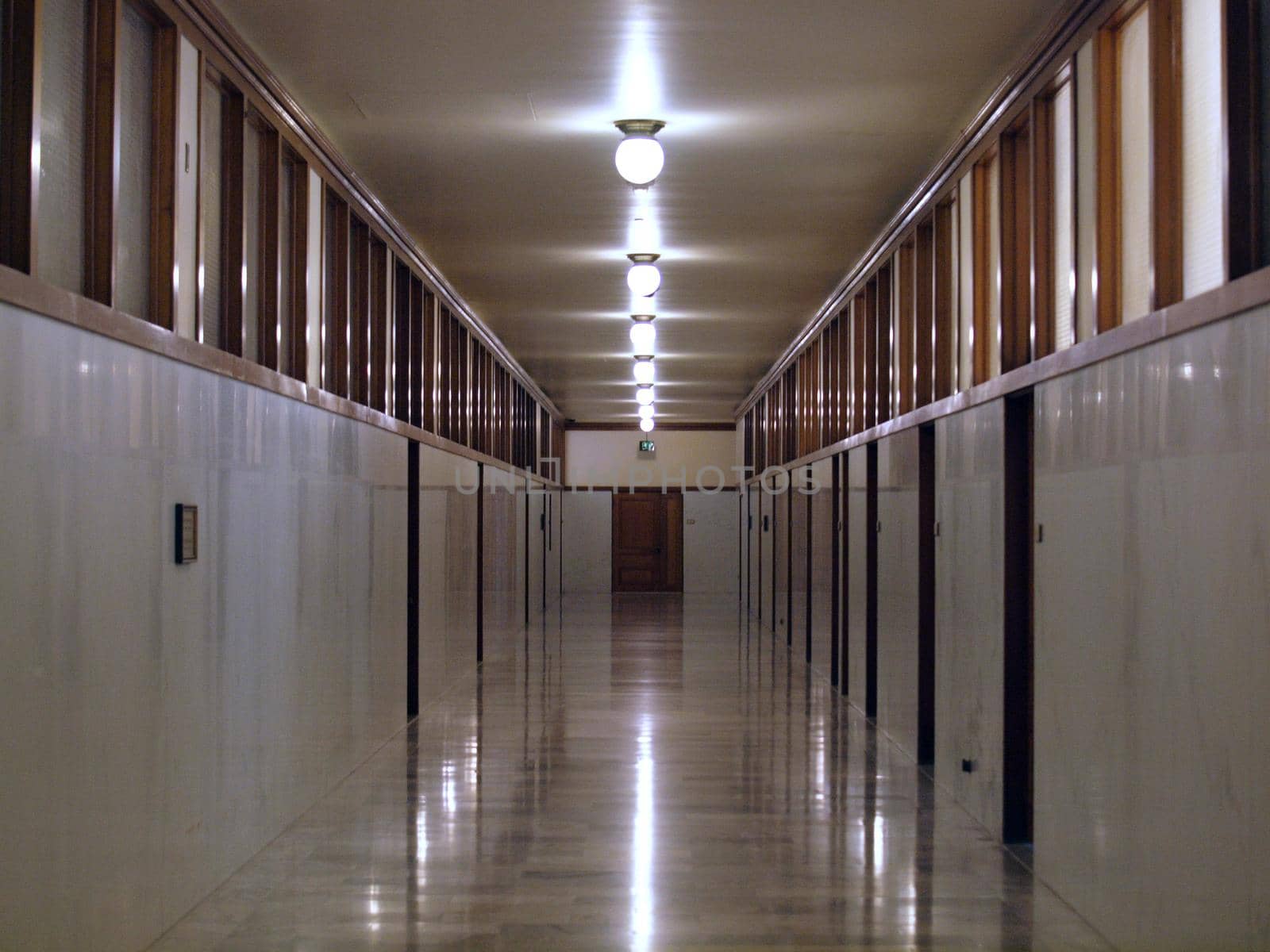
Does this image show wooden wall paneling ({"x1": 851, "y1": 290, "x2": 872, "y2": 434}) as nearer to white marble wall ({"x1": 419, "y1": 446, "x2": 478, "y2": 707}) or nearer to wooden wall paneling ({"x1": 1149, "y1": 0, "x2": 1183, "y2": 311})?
white marble wall ({"x1": 419, "y1": 446, "x2": 478, "y2": 707})

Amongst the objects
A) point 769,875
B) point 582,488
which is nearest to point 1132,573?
point 769,875

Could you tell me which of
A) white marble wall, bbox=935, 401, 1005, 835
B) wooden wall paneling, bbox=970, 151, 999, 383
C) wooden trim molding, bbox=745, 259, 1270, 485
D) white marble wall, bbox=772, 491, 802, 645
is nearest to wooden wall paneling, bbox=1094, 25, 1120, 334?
wooden trim molding, bbox=745, 259, 1270, 485

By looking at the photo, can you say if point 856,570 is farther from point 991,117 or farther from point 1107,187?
point 1107,187

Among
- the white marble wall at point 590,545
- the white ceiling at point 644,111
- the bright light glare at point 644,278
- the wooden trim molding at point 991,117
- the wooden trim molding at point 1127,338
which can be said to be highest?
the white ceiling at point 644,111

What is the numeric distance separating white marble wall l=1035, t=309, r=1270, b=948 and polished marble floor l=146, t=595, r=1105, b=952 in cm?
48

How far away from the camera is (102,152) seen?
4109mm

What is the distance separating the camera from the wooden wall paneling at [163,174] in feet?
14.9

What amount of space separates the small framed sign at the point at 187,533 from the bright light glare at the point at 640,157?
110 inches

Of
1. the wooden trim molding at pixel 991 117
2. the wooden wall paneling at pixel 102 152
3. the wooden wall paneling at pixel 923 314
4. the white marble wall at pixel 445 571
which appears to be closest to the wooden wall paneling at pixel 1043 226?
the wooden trim molding at pixel 991 117

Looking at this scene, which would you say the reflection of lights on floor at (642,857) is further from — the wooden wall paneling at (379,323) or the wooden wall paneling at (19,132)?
the wooden wall paneling at (19,132)

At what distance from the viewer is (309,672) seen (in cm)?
617

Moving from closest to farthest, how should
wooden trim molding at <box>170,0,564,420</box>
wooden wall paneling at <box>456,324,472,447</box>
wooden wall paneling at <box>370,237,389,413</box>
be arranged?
wooden trim molding at <box>170,0,564,420</box>, wooden wall paneling at <box>370,237,389,413</box>, wooden wall paneling at <box>456,324,472,447</box>

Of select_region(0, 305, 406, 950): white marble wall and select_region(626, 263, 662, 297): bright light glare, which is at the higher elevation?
select_region(626, 263, 662, 297): bright light glare

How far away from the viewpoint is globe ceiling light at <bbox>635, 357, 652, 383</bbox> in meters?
15.4
